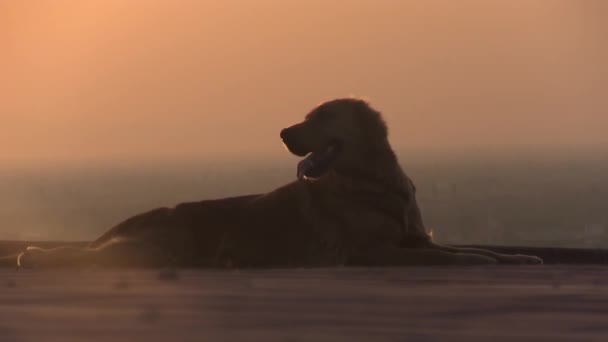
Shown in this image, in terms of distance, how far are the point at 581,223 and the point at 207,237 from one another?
4406 centimetres

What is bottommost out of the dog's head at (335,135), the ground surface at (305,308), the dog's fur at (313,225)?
the dog's fur at (313,225)

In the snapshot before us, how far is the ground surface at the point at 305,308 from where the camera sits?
464 centimetres

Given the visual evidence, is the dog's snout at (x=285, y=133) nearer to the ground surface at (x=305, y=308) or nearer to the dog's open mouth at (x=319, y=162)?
the dog's open mouth at (x=319, y=162)

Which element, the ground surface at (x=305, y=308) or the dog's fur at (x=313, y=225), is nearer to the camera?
the ground surface at (x=305, y=308)

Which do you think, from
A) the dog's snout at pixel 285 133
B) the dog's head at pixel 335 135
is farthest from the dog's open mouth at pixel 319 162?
the dog's snout at pixel 285 133

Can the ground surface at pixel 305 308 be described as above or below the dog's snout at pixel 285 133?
below

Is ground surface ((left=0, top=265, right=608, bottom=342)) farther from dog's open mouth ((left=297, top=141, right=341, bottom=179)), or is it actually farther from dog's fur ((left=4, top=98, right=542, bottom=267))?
dog's open mouth ((left=297, top=141, right=341, bottom=179))

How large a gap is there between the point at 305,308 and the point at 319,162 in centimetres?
744

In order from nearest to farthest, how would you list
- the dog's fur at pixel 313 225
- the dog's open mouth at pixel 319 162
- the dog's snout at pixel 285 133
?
the dog's fur at pixel 313 225 < the dog's open mouth at pixel 319 162 < the dog's snout at pixel 285 133

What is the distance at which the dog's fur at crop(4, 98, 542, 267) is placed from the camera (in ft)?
40.0

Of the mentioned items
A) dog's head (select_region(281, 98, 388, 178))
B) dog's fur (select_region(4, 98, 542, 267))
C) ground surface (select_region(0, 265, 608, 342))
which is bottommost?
dog's fur (select_region(4, 98, 542, 267))

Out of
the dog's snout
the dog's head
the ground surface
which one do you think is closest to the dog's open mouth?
the dog's head

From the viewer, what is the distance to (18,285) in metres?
6.82

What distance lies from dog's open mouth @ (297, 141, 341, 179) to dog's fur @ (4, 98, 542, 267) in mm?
43
